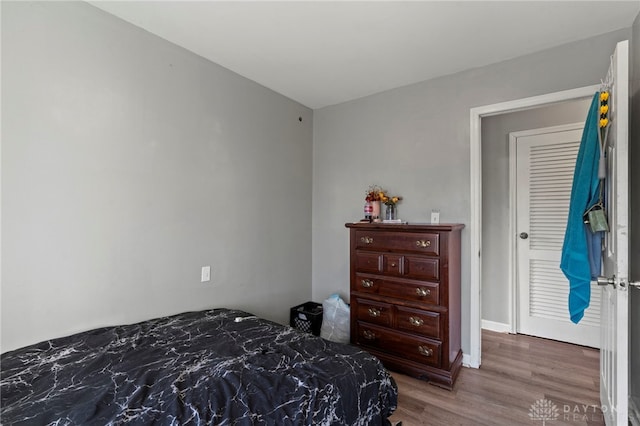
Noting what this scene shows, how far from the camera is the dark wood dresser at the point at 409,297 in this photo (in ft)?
7.45

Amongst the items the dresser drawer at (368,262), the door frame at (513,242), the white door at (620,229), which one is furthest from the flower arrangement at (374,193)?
the white door at (620,229)

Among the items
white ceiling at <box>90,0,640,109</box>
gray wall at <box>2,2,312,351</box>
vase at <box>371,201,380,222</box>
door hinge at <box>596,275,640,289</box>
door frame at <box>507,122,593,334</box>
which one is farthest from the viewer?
door frame at <box>507,122,593,334</box>

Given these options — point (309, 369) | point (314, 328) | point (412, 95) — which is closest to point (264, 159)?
point (412, 95)

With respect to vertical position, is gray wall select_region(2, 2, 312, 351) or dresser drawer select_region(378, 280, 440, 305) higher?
gray wall select_region(2, 2, 312, 351)

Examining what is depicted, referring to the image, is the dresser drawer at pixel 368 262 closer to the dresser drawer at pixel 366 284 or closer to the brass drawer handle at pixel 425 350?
the dresser drawer at pixel 366 284

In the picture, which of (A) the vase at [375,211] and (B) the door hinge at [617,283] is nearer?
(B) the door hinge at [617,283]

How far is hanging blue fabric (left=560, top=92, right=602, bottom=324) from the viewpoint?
1567 mm

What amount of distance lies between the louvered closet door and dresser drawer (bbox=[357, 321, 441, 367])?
170 centimetres

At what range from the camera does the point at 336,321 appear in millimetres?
2879

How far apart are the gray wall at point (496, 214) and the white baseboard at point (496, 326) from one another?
0.11 ft

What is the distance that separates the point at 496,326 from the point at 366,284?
194cm

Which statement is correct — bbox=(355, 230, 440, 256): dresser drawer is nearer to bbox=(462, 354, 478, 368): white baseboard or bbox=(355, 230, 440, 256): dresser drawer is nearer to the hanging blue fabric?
the hanging blue fabric

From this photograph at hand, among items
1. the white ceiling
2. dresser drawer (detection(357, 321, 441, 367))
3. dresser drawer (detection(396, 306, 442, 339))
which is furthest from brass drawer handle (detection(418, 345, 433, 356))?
the white ceiling

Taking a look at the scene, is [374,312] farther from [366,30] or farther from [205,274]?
[366,30]
